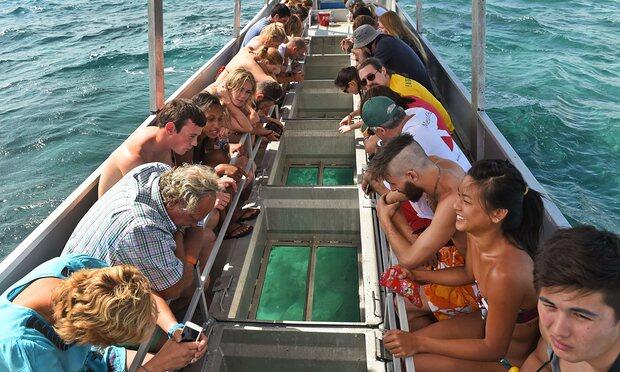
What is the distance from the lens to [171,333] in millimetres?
1999

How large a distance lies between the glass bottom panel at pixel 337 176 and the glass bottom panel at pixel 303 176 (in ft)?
0.30

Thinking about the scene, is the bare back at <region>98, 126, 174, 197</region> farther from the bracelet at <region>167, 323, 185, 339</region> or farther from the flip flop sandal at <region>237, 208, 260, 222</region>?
the bracelet at <region>167, 323, 185, 339</region>

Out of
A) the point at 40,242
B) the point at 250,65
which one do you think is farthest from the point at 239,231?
the point at 250,65

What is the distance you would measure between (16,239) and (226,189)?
4.15m

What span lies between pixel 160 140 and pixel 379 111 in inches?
49.6

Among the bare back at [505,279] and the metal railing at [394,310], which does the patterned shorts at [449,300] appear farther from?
the bare back at [505,279]

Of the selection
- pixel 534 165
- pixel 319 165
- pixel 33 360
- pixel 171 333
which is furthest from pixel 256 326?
pixel 534 165

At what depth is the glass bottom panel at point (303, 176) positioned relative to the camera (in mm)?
4773

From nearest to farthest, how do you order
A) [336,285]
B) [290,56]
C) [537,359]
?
[537,359]
[336,285]
[290,56]

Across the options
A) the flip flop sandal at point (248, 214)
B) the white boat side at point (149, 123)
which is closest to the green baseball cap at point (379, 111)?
the white boat side at point (149, 123)

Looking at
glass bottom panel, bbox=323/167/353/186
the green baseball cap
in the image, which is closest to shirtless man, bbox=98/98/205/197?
the green baseball cap

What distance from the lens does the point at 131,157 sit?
2711mm

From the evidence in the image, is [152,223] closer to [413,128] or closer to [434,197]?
[434,197]

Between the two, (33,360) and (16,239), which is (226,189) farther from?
(16,239)
